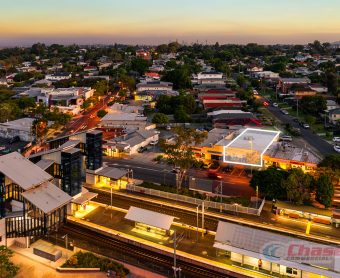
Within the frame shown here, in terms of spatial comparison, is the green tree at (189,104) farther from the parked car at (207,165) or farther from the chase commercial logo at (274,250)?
the chase commercial logo at (274,250)

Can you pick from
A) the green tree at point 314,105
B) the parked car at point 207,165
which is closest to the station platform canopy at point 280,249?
the parked car at point 207,165

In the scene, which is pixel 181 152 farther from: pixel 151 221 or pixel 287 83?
pixel 287 83

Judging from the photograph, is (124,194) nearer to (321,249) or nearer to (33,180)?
(33,180)

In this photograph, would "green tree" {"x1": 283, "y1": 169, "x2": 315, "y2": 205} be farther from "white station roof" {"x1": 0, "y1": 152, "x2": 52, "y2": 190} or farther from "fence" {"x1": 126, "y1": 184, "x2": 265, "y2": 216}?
"white station roof" {"x1": 0, "y1": 152, "x2": 52, "y2": 190}

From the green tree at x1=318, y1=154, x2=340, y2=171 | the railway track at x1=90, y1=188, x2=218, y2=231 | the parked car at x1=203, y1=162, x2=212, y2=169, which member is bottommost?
the railway track at x1=90, y1=188, x2=218, y2=231

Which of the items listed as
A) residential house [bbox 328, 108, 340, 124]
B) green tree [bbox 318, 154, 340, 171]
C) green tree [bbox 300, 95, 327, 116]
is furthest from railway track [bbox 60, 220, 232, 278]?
green tree [bbox 300, 95, 327, 116]

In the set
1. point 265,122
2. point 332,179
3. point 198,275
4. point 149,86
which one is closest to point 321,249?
point 198,275

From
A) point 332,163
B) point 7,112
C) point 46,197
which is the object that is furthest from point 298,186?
point 7,112
